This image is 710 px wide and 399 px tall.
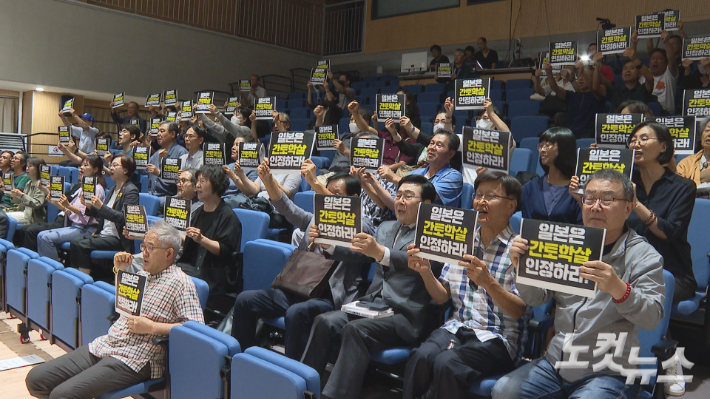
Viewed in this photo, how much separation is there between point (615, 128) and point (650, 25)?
234 centimetres

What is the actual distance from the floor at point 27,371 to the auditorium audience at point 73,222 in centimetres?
62

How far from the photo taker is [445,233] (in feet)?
7.02

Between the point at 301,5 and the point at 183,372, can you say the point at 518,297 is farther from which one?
the point at 301,5

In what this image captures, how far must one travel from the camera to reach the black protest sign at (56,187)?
192 inches

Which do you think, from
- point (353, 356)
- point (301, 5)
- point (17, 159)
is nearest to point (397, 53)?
point (301, 5)

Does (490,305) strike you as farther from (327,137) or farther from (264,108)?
(264,108)

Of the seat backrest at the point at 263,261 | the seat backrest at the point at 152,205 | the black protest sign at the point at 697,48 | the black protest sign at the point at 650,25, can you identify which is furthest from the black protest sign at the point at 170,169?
the black protest sign at the point at 697,48

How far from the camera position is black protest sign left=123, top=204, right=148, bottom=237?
359cm

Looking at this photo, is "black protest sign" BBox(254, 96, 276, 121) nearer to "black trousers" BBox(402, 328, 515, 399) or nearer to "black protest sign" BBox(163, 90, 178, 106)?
"black protest sign" BBox(163, 90, 178, 106)

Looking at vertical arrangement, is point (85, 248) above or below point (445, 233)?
below

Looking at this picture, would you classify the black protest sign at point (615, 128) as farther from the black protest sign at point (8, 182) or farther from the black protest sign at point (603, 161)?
the black protest sign at point (8, 182)

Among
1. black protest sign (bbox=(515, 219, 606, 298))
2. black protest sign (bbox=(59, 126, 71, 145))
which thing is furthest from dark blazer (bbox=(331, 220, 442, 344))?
black protest sign (bbox=(59, 126, 71, 145))

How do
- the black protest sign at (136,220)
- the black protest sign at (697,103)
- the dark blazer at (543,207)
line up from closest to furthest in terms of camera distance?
the dark blazer at (543,207) → the black protest sign at (136,220) → the black protest sign at (697,103)

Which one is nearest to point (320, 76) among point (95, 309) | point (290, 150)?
point (290, 150)
